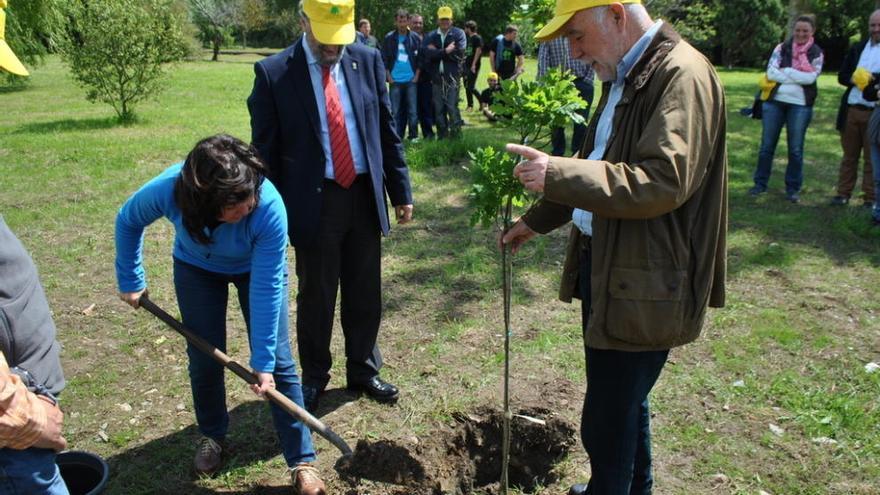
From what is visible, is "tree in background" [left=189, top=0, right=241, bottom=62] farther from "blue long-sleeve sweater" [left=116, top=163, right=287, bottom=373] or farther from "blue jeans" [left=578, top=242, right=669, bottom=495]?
"blue jeans" [left=578, top=242, right=669, bottom=495]

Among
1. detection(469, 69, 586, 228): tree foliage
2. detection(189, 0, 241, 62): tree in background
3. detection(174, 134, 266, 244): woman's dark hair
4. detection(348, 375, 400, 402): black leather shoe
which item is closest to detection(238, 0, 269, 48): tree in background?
detection(189, 0, 241, 62): tree in background

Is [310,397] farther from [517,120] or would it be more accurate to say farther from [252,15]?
[252,15]

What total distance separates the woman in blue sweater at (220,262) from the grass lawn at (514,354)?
34cm

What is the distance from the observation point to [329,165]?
3.26 metres

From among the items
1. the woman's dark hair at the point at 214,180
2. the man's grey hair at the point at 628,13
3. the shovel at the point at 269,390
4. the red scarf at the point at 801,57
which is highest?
the man's grey hair at the point at 628,13

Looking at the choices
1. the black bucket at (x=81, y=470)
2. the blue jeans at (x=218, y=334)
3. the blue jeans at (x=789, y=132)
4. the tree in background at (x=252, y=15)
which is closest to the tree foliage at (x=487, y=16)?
the tree in background at (x=252, y=15)

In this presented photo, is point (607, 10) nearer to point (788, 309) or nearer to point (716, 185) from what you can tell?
point (716, 185)

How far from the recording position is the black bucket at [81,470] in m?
2.83

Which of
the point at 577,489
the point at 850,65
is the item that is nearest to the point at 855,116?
the point at 850,65

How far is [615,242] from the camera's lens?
198 cm

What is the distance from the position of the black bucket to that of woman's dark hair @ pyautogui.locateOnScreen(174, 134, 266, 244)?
1154 mm

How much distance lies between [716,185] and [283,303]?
5.80 ft

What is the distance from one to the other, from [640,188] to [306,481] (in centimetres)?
197

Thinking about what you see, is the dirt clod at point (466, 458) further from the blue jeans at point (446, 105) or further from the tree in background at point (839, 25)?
the tree in background at point (839, 25)
